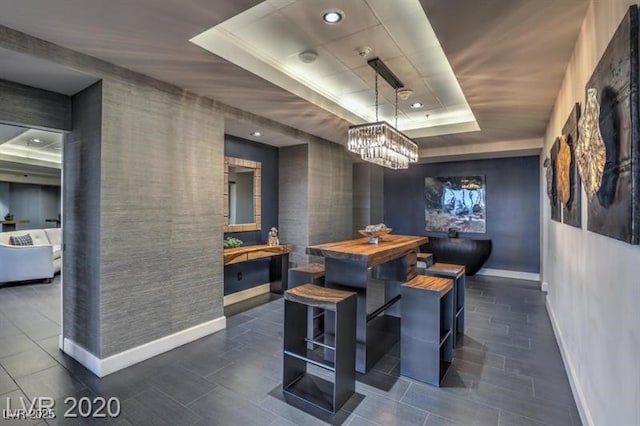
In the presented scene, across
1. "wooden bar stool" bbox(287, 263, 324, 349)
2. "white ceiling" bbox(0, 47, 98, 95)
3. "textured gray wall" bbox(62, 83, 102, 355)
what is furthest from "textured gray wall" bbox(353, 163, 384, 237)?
"white ceiling" bbox(0, 47, 98, 95)

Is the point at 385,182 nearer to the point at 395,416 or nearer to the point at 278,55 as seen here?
the point at 278,55

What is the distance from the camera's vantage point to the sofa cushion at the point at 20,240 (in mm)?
5906

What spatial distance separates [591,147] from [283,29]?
2.24 metres

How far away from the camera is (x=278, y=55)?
2.96m

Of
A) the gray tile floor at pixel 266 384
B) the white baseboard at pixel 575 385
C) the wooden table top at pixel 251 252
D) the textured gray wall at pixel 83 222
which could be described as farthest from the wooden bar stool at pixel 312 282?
the white baseboard at pixel 575 385

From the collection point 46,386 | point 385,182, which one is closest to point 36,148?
point 46,386

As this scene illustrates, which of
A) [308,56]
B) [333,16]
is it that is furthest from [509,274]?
[333,16]

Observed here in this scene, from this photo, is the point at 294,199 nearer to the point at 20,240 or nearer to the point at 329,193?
the point at 329,193

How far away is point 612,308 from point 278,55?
3013mm

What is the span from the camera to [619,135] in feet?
3.92

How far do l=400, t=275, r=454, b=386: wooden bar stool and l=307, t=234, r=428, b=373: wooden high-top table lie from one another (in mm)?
338

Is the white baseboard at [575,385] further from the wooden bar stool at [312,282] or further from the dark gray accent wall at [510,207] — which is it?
the dark gray accent wall at [510,207]

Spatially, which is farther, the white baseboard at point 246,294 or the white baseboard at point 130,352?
the white baseboard at point 246,294

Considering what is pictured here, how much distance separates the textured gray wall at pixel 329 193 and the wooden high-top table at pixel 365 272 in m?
1.83
